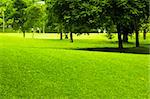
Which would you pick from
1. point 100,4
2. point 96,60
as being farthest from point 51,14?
point 96,60

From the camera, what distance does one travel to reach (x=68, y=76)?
13.0 metres

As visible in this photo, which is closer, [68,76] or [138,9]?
[68,76]

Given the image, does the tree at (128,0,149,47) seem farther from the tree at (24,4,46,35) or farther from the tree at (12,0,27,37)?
the tree at (12,0,27,37)

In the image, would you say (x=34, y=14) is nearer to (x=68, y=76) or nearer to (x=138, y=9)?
(x=138, y=9)

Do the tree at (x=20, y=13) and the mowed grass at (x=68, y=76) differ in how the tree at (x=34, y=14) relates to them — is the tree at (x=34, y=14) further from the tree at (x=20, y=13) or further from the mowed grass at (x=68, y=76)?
the mowed grass at (x=68, y=76)

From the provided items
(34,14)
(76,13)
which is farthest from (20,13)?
(76,13)

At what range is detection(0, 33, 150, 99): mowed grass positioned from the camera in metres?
11.2

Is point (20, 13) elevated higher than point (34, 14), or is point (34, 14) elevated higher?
point (20, 13)

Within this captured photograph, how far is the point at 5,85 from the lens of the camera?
11.5 meters

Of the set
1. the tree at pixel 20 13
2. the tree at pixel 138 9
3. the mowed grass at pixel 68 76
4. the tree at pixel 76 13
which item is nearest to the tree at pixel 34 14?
the tree at pixel 20 13

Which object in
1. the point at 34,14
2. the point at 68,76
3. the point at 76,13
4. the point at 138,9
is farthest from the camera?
the point at 34,14

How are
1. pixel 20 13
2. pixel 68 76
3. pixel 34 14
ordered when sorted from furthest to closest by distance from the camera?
1. pixel 20 13
2. pixel 34 14
3. pixel 68 76

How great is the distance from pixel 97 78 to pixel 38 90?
270 cm

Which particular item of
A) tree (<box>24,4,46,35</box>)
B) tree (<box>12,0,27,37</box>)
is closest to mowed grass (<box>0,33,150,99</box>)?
tree (<box>24,4,46,35</box>)
